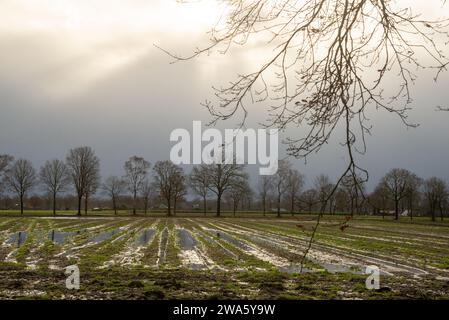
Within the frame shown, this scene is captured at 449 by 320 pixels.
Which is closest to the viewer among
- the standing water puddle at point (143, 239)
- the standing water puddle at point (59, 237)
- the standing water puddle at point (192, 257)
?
the standing water puddle at point (192, 257)

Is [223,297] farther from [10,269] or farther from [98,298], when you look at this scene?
[10,269]

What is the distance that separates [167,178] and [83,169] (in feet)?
53.4

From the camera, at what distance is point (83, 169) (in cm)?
8312

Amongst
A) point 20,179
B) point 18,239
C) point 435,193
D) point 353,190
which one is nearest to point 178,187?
point 20,179

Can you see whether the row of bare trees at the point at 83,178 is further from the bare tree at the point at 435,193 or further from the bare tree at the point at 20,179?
the bare tree at the point at 435,193

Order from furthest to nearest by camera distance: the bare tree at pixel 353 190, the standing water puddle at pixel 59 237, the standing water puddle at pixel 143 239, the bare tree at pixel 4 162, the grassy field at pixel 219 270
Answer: the bare tree at pixel 4 162, the standing water puddle at pixel 59 237, the standing water puddle at pixel 143 239, the grassy field at pixel 219 270, the bare tree at pixel 353 190

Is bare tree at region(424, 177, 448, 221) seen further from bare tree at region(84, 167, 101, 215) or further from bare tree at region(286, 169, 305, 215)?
bare tree at region(84, 167, 101, 215)

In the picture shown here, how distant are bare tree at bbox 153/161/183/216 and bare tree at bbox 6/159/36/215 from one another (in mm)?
23586

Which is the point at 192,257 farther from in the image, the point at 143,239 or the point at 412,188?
the point at 412,188

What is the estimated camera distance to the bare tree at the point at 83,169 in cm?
8188

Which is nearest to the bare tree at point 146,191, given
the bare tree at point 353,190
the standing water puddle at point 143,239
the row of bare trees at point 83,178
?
the row of bare trees at point 83,178

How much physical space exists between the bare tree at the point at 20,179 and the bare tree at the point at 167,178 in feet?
77.4

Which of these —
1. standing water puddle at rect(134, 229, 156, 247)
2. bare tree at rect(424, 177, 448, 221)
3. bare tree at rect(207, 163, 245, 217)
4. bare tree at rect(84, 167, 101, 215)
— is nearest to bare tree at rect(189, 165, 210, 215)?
bare tree at rect(207, 163, 245, 217)

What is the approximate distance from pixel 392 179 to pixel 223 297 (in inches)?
3538
